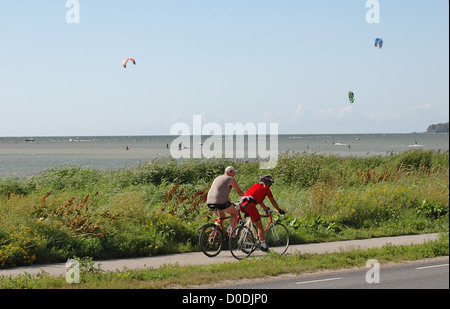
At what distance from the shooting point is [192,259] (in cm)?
1135

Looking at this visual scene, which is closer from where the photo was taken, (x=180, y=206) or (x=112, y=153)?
(x=180, y=206)

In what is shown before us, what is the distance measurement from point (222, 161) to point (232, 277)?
15753 millimetres

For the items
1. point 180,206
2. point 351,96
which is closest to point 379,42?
point 351,96

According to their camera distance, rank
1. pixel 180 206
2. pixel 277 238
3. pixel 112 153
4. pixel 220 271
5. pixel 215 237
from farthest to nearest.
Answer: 1. pixel 112 153
2. pixel 180 206
3. pixel 277 238
4. pixel 215 237
5. pixel 220 271

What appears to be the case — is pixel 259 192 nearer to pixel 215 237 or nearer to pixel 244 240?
pixel 244 240

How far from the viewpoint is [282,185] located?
22859mm

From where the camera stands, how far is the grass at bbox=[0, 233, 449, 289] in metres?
8.83

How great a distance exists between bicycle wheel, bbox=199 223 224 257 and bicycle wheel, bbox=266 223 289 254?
46.0 inches

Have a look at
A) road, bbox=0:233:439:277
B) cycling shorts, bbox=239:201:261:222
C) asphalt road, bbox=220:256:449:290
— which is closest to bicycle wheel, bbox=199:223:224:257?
road, bbox=0:233:439:277

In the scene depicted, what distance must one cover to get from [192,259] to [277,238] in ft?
7.26

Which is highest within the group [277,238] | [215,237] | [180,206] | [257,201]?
[257,201]

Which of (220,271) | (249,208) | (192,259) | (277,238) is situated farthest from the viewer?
(277,238)
